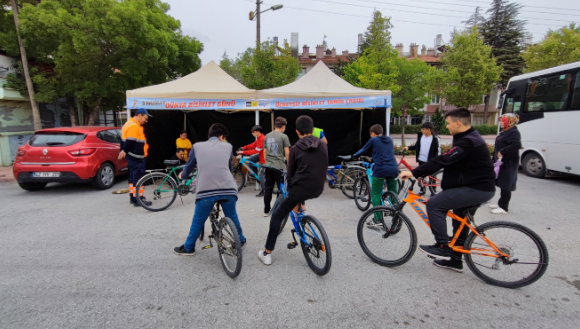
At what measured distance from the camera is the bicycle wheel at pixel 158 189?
212 inches

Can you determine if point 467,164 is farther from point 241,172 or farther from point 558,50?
point 558,50

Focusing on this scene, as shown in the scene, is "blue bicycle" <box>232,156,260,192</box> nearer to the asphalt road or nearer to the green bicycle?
the green bicycle

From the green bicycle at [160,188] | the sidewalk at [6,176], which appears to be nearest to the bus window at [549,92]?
the green bicycle at [160,188]

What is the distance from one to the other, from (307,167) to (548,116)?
8724mm

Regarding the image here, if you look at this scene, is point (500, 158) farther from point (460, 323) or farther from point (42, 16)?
point (42, 16)

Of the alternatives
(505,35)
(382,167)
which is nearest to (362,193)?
(382,167)

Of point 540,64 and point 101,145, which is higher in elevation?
point 540,64

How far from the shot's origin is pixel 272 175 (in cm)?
479

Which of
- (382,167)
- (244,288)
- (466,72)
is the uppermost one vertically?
(466,72)

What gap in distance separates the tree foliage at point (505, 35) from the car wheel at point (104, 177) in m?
36.8

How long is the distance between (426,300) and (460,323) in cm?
34

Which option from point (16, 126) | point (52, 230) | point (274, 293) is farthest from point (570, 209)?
point (16, 126)

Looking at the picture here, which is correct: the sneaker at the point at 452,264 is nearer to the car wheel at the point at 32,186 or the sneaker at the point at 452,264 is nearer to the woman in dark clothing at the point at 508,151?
the woman in dark clothing at the point at 508,151

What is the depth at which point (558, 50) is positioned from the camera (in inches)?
696
